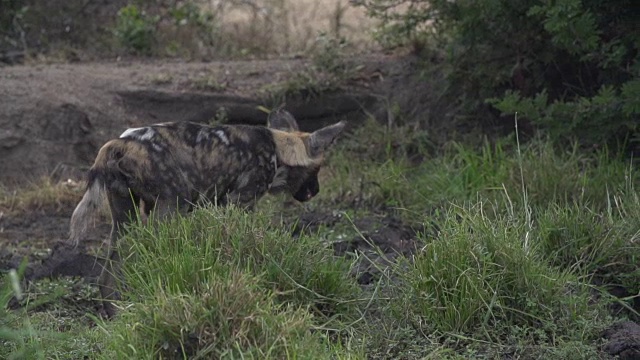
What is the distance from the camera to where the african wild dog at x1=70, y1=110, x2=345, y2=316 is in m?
5.15

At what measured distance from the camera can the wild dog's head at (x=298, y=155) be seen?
5.98 meters

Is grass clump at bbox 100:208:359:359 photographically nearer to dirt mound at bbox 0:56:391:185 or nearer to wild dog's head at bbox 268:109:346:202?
wild dog's head at bbox 268:109:346:202

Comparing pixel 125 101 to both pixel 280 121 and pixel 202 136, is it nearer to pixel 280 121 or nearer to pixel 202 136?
pixel 280 121

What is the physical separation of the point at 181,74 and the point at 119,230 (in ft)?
11.8

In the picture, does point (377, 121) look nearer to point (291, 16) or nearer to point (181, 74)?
point (181, 74)

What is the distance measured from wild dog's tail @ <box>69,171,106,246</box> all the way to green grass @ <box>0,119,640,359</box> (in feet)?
1.02

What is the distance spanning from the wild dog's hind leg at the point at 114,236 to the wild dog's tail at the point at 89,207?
8cm

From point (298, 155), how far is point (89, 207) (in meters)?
1.37

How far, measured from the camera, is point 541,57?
7.58 metres

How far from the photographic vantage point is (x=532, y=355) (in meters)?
4.32

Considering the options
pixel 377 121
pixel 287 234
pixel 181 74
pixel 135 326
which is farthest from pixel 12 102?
pixel 135 326

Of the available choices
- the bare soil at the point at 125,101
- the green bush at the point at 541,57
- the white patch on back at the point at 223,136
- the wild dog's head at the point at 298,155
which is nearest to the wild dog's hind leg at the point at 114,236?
the white patch on back at the point at 223,136

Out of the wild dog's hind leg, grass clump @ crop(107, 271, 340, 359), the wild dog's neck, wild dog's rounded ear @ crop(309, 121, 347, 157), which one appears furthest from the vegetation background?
wild dog's rounded ear @ crop(309, 121, 347, 157)

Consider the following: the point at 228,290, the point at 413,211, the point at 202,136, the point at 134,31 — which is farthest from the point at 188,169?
the point at 134,31
